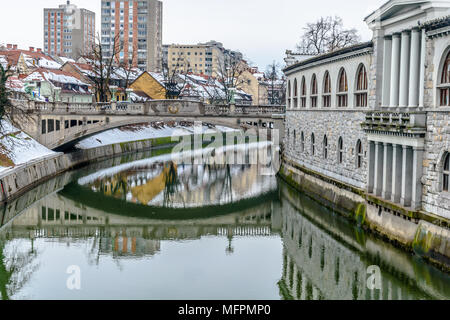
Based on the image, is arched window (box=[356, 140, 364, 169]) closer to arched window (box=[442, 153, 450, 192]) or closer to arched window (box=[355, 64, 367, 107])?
arched window (box=[355, 64, 367, 107])

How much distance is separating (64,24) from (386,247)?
6134 inches

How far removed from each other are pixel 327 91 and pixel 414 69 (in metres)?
11.1

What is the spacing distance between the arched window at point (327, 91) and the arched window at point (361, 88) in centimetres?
418

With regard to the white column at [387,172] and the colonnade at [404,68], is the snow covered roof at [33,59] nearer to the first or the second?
the colonnade at [404,68]

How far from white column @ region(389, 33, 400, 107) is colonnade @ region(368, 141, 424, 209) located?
173 centimetres

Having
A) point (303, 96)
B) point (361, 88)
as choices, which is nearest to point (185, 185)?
point (303, 96)

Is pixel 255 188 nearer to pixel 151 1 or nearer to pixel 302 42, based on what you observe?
pixel 302 42

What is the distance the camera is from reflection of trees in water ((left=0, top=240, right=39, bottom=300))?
59.9 ft

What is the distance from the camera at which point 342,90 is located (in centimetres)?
3003

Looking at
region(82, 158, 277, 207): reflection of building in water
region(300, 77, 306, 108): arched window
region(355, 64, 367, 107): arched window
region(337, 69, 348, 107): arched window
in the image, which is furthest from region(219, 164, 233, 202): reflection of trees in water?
region(355, 64, 367, 107): arched window

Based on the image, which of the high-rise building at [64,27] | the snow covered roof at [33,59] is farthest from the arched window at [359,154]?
the high-rise building at [64,27]

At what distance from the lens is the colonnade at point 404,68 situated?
21359 millimetres
